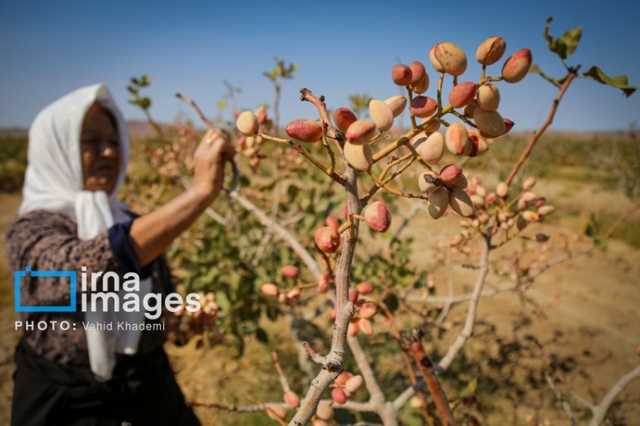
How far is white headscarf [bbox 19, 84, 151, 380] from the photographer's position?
1719 millimetres

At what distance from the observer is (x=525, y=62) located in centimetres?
45

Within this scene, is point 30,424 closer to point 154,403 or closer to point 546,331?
point 154,403

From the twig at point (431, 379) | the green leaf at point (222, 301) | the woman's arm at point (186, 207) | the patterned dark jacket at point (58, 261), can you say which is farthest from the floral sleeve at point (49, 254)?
the twig at point (431, 379)

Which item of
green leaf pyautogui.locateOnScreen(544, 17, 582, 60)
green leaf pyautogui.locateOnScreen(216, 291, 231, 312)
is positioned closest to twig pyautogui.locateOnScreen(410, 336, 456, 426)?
green leaf pyautogui.locateOnScreen(544, 17, 582, 60)

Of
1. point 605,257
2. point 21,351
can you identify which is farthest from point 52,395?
point 605,257

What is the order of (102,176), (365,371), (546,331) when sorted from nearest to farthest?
1. (365,371)
2. (102,176)
3. (546,331)

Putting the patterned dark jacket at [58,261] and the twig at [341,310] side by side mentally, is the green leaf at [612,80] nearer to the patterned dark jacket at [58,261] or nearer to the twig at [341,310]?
the twig at [341,310]

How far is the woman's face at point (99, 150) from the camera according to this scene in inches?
73.6

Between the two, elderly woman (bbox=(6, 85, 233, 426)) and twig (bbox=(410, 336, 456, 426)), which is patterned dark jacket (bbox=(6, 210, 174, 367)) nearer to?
elderly woman (bbox=(6, 85, 233, 426))

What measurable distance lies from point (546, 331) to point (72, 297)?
12.3ft

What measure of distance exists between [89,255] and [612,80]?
4.82 ft

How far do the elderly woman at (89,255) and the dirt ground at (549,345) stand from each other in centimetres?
81

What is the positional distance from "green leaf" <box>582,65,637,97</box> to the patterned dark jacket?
4.43ft

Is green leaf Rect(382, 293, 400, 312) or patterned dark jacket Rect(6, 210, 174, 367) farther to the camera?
green leaf Rect(382, 293, 400, 312)
